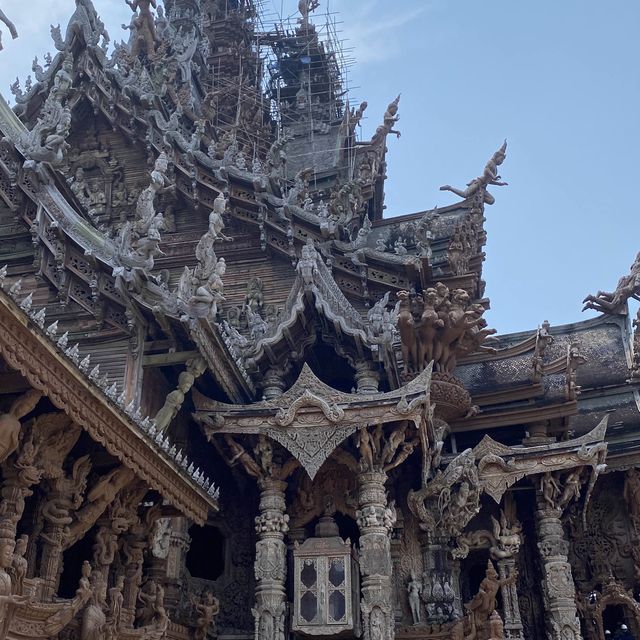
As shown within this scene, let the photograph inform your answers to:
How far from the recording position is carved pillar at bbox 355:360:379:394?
9.65 metres

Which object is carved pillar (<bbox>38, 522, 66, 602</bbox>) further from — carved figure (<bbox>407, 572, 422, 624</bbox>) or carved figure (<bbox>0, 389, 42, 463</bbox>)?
carved figure (<bbox>407, 572, 422, 624</bbox>)

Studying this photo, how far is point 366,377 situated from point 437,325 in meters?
1.42

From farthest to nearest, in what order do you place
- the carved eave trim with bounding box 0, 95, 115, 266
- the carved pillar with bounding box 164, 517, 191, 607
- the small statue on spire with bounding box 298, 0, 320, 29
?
1. the small statue on spire with bounding box 298, 0, 320, 29
2. the carved pillar with bounding box 164, 517, 191, 607
3. the carved eave trim with bounding box 0, 95, 115, 266

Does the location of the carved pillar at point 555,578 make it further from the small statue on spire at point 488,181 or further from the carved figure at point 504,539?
the small statue on spire at point 488,181

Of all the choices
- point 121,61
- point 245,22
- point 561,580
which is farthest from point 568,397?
point 245,22

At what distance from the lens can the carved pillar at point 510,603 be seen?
33.6ft

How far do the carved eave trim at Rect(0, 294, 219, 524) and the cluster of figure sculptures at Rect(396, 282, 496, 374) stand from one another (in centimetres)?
417

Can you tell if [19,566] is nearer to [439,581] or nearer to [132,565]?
[132,565]

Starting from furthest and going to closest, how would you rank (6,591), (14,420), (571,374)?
1. (571,374)
2. (14,420)
3. (6,591)

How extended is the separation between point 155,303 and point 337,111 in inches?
593

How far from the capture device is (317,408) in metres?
8.70

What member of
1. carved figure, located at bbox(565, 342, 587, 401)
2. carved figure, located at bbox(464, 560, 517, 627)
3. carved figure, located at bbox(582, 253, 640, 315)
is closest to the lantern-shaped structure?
carved figure, located at bbox(464, 560, 517, 627)

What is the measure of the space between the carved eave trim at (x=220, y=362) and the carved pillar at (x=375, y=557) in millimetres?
1689

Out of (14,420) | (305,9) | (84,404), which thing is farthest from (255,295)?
(305,9)
